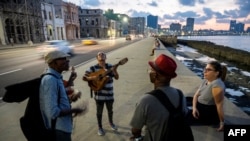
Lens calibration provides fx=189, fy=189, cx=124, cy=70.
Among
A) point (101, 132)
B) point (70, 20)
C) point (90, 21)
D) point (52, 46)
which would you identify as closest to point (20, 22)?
point (52, 46)

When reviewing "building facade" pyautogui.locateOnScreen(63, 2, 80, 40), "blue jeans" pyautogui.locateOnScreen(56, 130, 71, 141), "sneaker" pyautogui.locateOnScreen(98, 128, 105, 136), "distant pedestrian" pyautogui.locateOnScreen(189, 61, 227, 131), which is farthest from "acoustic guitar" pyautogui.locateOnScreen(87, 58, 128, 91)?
"building facade" pyautogui.locateOnScreen(63, 2, 80, 40)

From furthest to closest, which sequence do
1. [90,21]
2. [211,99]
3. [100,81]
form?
[90,21] < [100,81] < [211,99]

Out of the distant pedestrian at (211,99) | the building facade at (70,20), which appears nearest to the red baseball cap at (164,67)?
the distant pedestrian at (211,99)

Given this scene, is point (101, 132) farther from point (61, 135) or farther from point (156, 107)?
point (156, 107)

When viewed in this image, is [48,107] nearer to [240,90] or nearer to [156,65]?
[156,65]

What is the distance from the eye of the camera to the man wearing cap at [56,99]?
2.16 meters

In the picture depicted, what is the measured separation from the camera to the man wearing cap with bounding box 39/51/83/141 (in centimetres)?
216

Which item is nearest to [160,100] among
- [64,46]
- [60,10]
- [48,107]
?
[48,107]

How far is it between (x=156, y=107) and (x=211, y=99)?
231 cm

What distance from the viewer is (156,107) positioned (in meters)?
1.79

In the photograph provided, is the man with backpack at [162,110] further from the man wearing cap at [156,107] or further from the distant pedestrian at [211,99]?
the distant pedestrian at [211,99]

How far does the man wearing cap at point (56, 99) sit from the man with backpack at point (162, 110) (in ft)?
3.13

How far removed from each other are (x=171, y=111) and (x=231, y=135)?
2.06m

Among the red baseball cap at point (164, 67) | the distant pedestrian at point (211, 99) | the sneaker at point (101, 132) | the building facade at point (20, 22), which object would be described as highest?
the building facade at point (20, 22)
